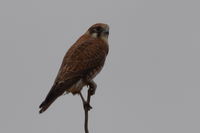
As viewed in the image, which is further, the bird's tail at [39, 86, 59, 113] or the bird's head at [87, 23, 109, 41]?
the bird's head at [87, 23, 109, 41]

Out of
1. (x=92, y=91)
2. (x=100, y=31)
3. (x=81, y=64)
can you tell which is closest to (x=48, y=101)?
(x=92, y=91)

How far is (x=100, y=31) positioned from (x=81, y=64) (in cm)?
154

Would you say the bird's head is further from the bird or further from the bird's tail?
the bird's tail

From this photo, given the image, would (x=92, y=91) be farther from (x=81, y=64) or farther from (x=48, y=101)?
(x=81, y=64)

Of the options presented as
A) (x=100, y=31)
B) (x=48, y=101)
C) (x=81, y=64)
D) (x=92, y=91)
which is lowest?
(x=92, y=91)

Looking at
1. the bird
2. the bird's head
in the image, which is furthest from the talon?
the bird's head

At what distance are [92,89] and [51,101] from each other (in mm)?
943

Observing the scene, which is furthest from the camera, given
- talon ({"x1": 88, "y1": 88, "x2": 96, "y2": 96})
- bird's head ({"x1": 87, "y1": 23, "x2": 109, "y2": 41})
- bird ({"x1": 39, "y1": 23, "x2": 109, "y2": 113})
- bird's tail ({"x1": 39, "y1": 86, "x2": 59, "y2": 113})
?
bird's head ({"x1": 87, "y1": 23, "x2": 109, "y2": 41})

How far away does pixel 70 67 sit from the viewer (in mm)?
7551

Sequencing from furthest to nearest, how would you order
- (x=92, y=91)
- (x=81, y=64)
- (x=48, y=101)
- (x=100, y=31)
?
(x=100, y=31) → (x=81, y=64) → (x=48, y=101) → (x=92, y=91)

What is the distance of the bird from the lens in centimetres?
688

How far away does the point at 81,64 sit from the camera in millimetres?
7754

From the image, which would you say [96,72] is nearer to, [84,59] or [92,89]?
[84,59]

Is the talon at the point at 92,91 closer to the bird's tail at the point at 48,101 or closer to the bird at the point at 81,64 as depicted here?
the bird at the point at 81,64
